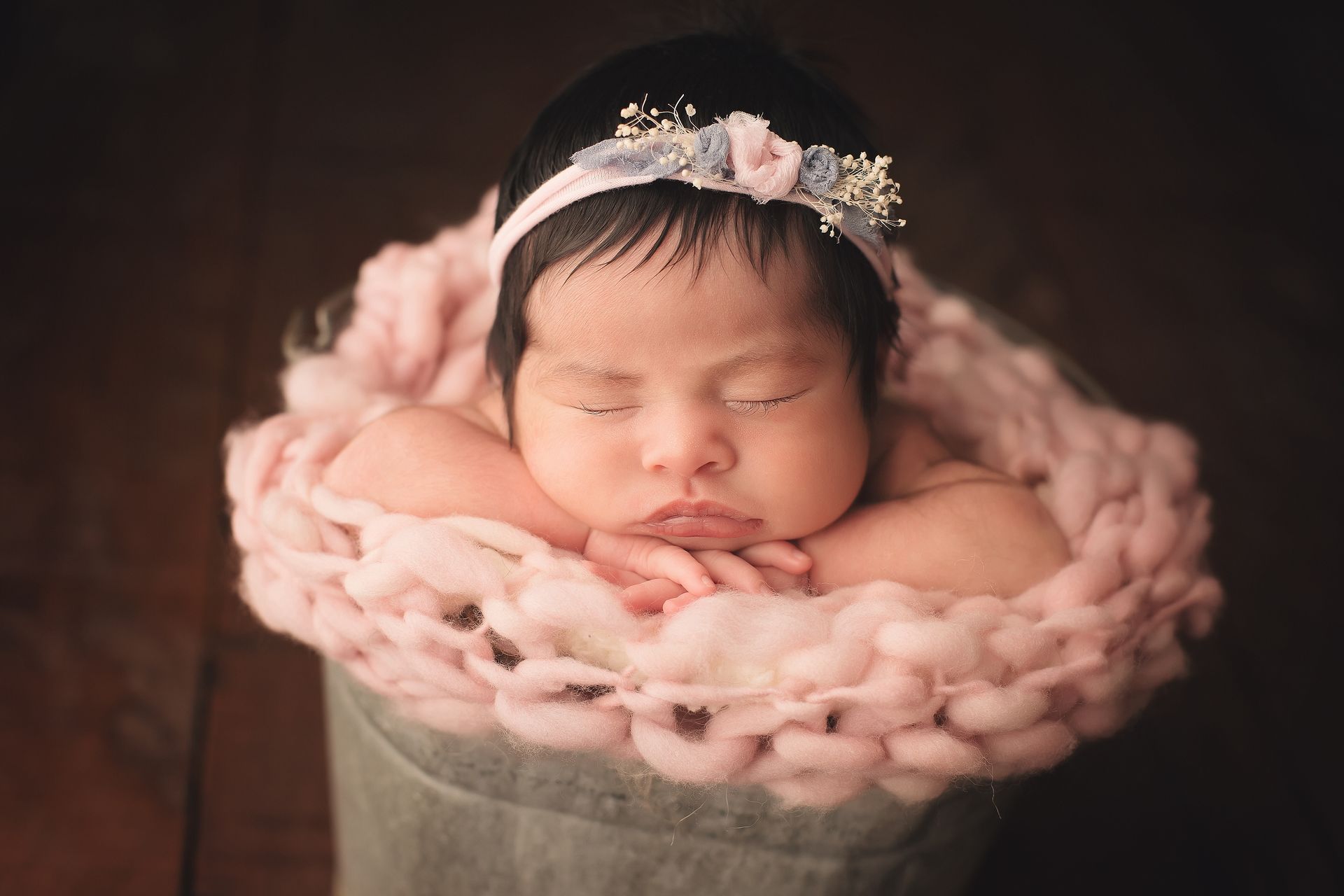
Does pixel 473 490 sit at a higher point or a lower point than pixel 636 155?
lower

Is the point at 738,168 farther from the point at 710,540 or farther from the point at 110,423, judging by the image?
the point at 110,423

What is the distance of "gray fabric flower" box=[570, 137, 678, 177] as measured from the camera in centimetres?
72

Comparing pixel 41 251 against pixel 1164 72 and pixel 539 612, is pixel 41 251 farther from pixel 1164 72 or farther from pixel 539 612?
pixel 1164 72

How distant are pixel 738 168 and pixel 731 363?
0.12m

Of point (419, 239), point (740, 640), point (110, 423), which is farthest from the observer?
point (419, 239)

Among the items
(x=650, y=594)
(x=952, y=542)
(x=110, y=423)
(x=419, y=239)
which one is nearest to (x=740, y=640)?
(x=650, y=594)

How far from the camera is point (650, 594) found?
0.73 m

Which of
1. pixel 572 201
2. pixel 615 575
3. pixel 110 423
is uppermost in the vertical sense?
pixel 572 201

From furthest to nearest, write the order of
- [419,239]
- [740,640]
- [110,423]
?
[419,239], [110,423], [740,640]

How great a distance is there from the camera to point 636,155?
725mm

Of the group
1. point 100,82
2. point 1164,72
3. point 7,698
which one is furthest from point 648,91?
point 1164,72

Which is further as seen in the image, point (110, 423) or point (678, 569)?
point (110, 423)

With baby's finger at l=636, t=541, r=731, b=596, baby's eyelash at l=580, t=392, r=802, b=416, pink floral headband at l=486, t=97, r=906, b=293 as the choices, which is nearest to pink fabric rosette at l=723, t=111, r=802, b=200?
pink floral headband at l=486, t=97, r=906, b=293

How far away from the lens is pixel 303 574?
689mm
